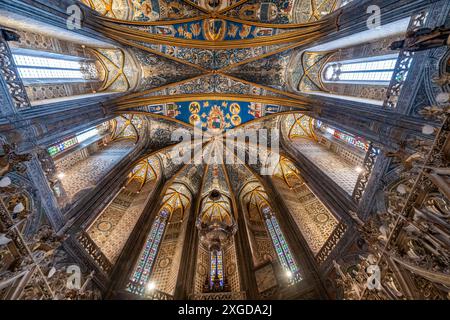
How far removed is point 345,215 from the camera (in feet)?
22.7

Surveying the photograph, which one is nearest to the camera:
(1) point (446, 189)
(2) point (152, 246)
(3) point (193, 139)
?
(1) point (446, 189)

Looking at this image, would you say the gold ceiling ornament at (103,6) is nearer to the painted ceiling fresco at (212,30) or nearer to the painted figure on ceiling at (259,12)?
the painted ceiling fresco at (212,30)

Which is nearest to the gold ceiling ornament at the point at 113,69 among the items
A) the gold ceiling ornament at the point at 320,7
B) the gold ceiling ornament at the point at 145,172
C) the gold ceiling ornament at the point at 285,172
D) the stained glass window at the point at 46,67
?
the stained glass window at the point at 46,67

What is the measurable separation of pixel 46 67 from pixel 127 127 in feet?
16.8

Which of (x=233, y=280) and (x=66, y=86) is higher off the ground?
(x=66, y=86)

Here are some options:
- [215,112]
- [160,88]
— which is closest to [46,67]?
[160,88]

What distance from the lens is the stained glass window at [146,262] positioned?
789 cm

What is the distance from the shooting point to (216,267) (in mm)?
10883

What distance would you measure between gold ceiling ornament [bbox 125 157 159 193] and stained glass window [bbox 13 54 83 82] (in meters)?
5.77

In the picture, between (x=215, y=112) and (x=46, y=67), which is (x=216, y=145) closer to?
(x=215, y=112)

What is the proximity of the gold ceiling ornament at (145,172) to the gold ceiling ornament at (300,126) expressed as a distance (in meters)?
9.36

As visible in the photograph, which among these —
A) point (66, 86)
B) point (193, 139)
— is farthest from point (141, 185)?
point (66, 86)
